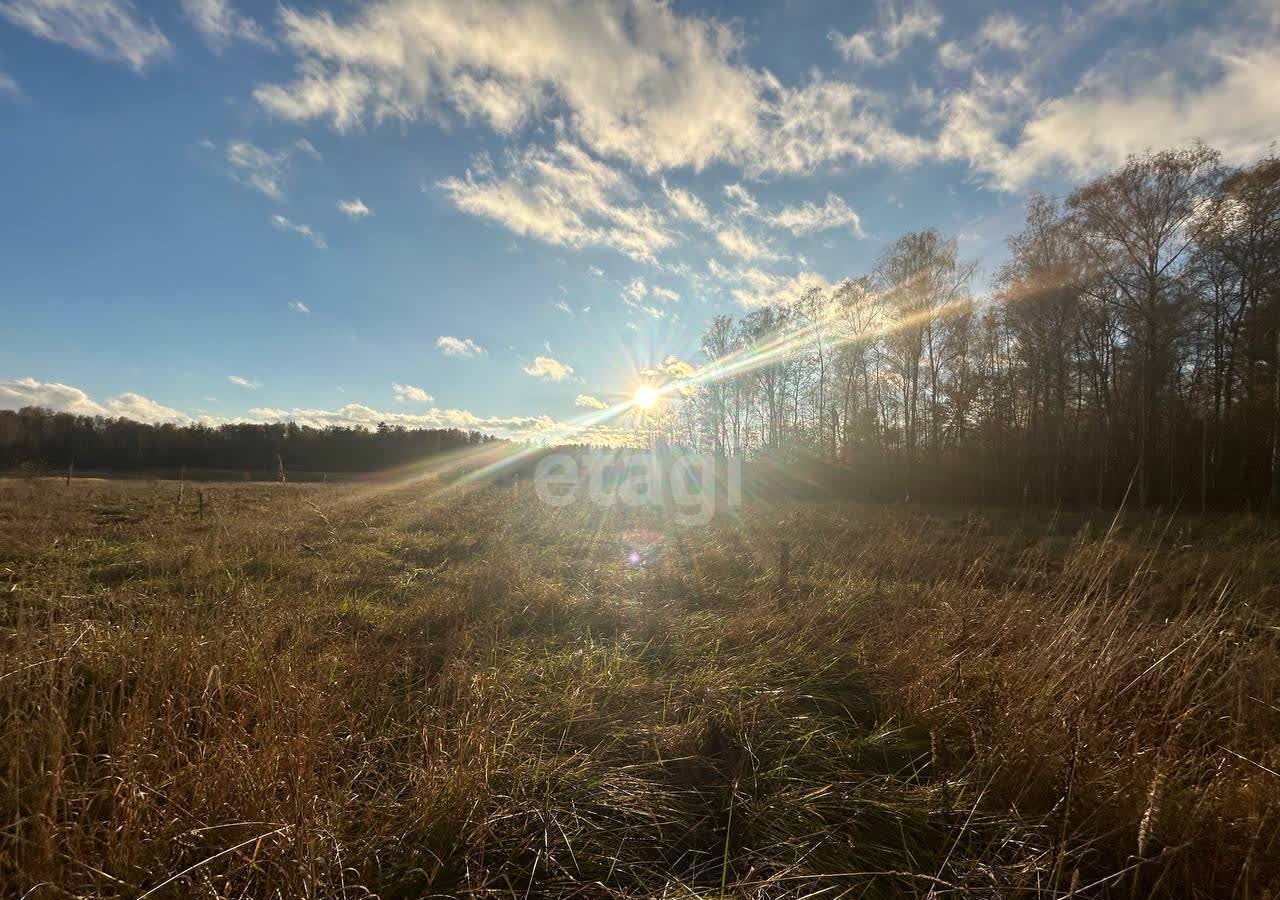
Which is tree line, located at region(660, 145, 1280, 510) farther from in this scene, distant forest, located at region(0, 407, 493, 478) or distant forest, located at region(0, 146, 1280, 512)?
distant forest, located at region(0, 407, 493, 478)

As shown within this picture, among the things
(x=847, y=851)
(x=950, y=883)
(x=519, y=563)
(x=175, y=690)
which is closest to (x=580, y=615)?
(x=519, y=563)

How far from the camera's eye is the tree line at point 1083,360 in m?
14.1

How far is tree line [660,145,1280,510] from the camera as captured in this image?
14.1m

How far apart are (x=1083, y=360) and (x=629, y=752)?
25.7 meters

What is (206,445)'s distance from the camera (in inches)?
2682

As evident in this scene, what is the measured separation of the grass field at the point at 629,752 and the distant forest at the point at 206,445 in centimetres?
6648

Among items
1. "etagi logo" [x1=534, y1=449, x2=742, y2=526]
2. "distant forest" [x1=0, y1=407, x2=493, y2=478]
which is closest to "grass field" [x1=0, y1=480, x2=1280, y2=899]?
"etagi logo" [x1=534, y1=449, x2=742, y2=526]

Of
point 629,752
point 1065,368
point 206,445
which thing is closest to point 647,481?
point 1065,368

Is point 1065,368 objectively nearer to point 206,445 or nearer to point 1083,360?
point 1083,360

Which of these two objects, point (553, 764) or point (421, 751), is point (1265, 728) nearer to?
point (553, 764)

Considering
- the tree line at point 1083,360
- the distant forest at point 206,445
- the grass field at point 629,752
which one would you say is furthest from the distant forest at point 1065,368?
the distant forest at point 206,445

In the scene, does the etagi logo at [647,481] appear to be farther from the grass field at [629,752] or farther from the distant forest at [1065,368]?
the grass field at [629,752]

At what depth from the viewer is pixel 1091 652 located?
3.18 metres

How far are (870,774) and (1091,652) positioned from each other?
1.89m
